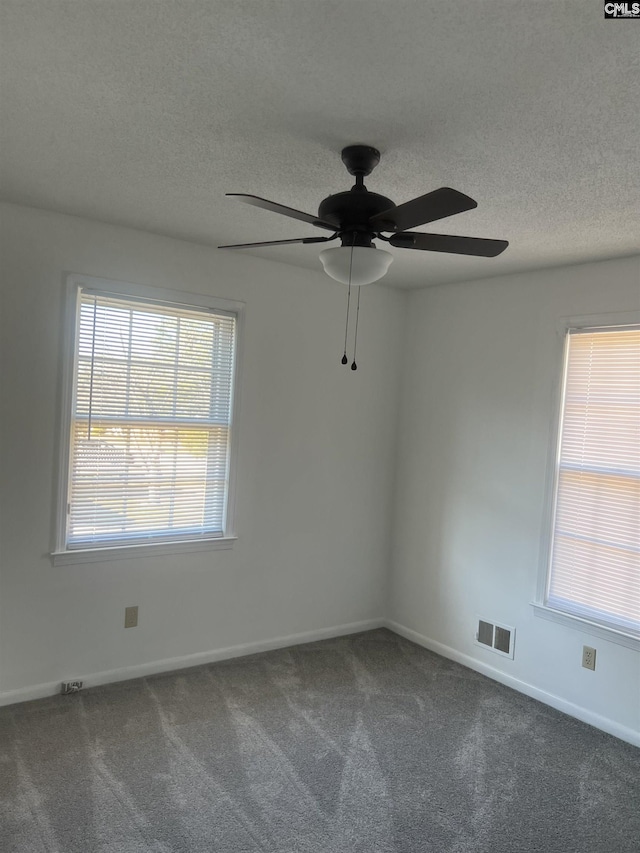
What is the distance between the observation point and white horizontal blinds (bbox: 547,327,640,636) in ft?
10.2

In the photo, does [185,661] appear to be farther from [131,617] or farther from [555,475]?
[555,475]

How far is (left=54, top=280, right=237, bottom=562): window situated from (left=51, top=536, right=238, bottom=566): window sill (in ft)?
0.07

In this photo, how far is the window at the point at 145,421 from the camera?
318 centimetres

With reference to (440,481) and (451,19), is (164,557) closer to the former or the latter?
(440,481)

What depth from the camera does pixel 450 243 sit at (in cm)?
203

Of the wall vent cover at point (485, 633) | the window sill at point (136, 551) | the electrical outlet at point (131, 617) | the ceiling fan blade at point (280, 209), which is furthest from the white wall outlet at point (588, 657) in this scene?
the ceiling fan blade at point (280, 209)

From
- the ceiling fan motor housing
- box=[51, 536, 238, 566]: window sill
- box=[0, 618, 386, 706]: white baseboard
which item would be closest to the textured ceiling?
the ceiling fan motor housing

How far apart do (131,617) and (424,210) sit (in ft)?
9.08

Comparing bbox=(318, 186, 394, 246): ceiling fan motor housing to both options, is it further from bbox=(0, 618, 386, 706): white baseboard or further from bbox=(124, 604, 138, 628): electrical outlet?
bbox=(0, 618, 386, 706): white baseboard

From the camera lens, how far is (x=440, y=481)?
4.18 meters

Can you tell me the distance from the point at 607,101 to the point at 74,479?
286cm

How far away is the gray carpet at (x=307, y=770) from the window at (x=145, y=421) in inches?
35.7

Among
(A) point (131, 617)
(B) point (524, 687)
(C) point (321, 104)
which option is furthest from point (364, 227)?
(B) point (524, 687)

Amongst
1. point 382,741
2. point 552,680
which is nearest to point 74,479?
point 382,741
